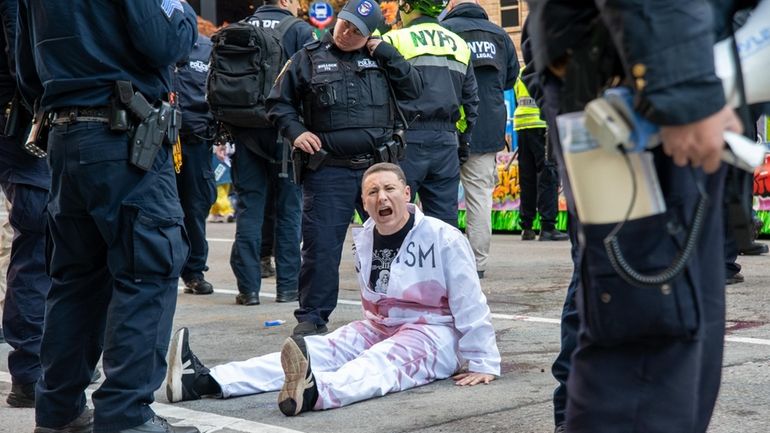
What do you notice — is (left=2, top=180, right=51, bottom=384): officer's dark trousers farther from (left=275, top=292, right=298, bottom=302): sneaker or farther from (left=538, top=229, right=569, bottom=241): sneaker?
(left=538, top=229, right=569, bottom=241): sneaker

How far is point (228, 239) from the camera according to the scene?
13.3 meters

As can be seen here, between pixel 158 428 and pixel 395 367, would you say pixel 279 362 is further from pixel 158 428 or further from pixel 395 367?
pixel 158 428

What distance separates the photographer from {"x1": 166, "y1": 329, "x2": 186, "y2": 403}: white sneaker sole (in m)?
4.72

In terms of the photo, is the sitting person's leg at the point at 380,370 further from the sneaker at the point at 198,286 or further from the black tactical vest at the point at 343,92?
the sneaker at the point at 198,286

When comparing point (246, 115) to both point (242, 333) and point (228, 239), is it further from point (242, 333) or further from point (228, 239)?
point (228, 239)

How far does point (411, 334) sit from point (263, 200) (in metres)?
3.17

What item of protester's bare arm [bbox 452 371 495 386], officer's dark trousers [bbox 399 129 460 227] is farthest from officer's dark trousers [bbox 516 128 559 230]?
protester's bare arm [bbox 452 371 495 386]

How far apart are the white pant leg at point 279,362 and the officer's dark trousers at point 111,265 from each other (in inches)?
33.1

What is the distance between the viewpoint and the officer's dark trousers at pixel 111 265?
3820 mm

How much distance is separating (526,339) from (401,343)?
1.19 meters

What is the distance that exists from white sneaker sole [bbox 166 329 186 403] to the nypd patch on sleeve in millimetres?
1442

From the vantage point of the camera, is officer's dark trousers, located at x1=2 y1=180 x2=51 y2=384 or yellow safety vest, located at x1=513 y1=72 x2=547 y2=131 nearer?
officer's dark trousers, located at x1=2 y1=180 x2=51 y2=384

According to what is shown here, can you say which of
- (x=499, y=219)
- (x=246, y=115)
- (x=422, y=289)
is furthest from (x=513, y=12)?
(x=422, y=289)

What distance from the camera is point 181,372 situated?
4738 mm
